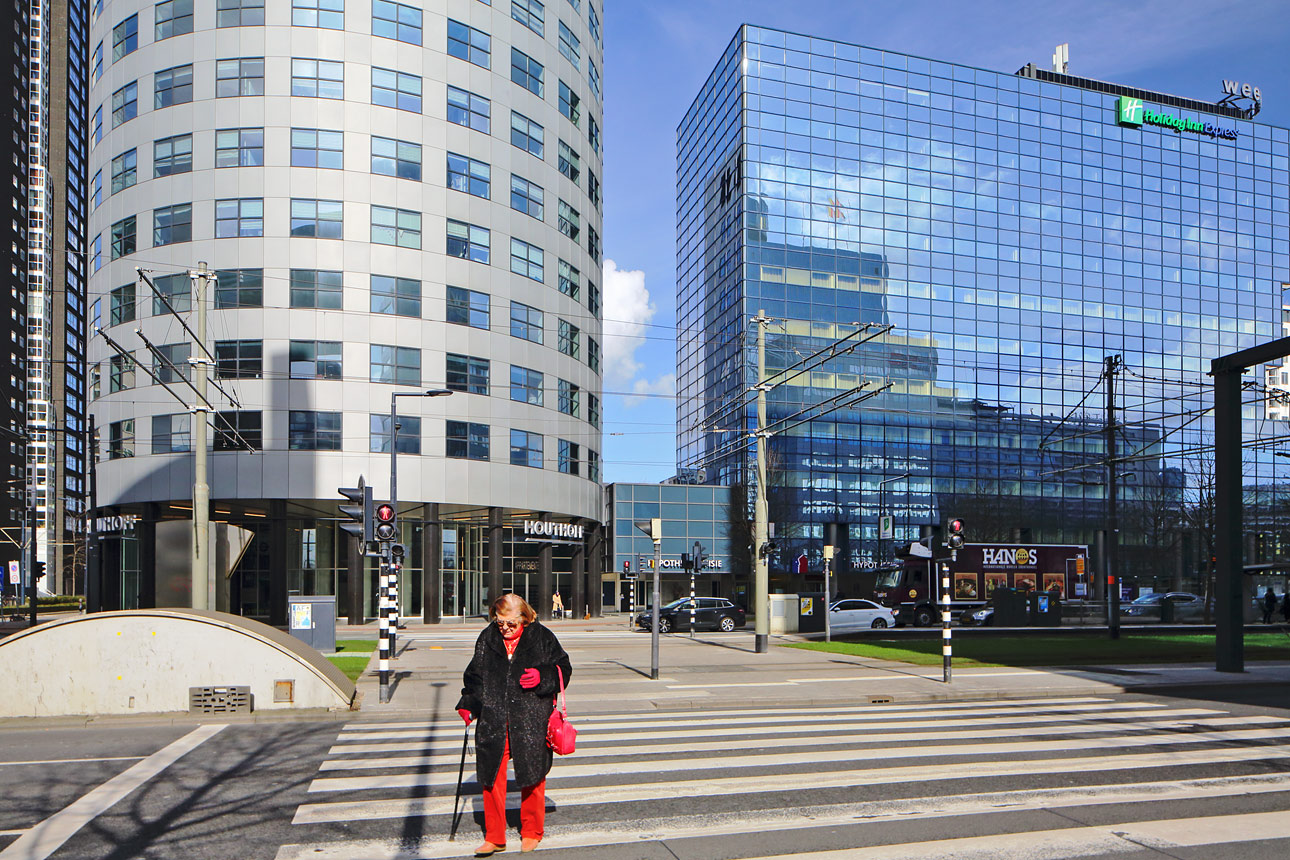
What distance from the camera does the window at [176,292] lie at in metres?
43.8

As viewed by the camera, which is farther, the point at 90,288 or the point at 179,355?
the point at 90,288

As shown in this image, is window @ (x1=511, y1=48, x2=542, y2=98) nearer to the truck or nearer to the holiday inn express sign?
the truck

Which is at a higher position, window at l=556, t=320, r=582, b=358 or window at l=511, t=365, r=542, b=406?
window at l=556, t=320, r=582, b=358

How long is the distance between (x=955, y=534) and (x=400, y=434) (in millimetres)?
30702

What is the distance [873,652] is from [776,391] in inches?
1955

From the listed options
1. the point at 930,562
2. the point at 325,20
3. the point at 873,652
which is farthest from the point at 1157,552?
the point at 325,20

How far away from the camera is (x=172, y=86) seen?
45.3 meters

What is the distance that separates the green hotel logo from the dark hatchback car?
219 ft

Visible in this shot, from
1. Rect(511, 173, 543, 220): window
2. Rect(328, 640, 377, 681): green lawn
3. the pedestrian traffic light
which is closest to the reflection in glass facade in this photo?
Rect(511, 173, 543, 220): window

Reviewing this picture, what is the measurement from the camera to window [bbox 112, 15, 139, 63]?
46.6m

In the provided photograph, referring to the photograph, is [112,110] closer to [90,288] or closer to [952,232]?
[90,288]

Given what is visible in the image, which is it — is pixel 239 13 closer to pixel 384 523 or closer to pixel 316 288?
pixel 316 288

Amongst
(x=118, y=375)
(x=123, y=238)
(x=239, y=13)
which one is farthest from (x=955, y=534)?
(x=123, y=238)

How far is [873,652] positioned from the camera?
26.1 metres
